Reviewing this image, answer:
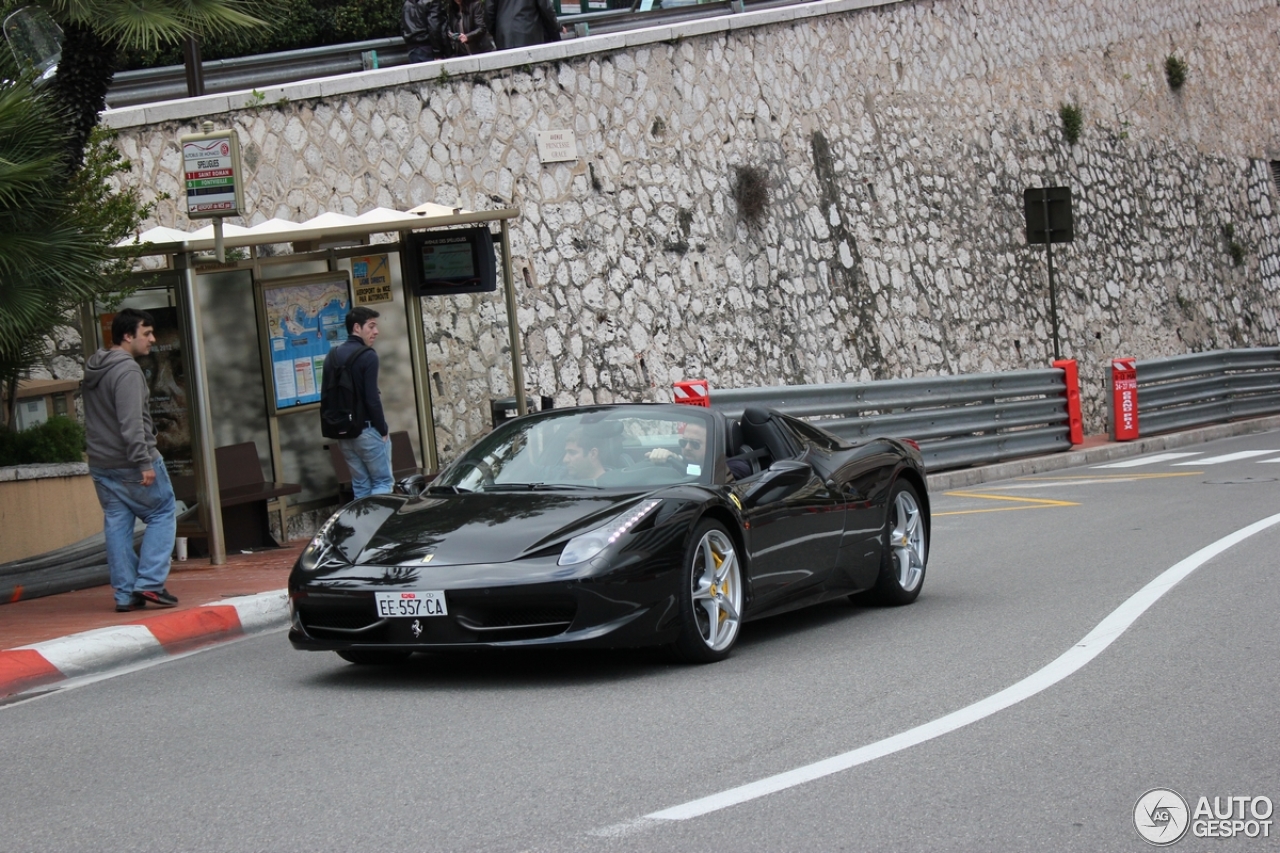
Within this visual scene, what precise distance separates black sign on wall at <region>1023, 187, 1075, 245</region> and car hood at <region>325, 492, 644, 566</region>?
16.6 metres

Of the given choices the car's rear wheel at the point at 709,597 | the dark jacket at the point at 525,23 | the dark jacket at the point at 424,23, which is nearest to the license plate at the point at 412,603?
the car's rear wheel at the point at 709,597

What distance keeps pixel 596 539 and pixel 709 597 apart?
0.74 m

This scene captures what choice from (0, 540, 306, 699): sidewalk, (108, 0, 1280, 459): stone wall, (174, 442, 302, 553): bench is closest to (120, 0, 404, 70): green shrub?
(108, 0, 1280, 459): stone wall

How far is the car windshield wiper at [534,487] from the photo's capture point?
7.61 meters

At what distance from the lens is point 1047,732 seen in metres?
5.68

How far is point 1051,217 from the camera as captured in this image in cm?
2277

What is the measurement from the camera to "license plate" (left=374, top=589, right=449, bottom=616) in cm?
666

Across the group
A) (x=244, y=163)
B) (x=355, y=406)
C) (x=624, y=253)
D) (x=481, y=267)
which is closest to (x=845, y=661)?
(x=355, y=406)

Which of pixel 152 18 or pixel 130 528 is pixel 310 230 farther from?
pixel 130 528

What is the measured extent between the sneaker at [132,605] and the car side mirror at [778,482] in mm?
Answer: 4035

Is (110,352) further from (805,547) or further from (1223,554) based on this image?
(1223,554)

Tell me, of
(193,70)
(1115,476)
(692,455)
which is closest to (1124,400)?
(1115,476)

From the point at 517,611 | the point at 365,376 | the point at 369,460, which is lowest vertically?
the point at 517,611

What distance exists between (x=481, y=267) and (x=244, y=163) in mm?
4312
